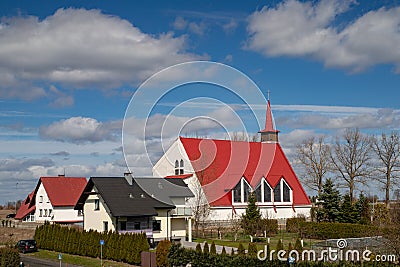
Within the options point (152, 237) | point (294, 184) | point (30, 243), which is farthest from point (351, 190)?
point (30, 243)

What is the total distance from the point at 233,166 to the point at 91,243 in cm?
2422

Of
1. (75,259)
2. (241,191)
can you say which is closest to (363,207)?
(241,191)

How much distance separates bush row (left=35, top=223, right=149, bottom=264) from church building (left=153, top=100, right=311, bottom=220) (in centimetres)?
1508

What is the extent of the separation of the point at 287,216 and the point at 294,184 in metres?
4.76

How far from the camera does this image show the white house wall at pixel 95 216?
40331 millimetres

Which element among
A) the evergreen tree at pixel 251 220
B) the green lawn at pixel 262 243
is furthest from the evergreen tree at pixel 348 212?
the evergreen tree at pixel 251 220

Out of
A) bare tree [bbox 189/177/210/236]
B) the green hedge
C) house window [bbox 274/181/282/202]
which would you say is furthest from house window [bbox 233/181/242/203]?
the green hedge

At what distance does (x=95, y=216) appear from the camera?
41469 millimetres

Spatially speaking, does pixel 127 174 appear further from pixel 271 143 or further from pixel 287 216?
pixel 271 143

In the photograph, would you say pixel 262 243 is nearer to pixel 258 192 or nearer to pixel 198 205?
pixel 198 205

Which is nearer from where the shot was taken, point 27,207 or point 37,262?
point 37,262

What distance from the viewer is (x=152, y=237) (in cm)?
4078

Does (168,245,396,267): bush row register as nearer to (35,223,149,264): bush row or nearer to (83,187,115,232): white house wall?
(35,223,149,264): bush row

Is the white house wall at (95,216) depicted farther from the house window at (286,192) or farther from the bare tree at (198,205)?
the house window at (286,192)
